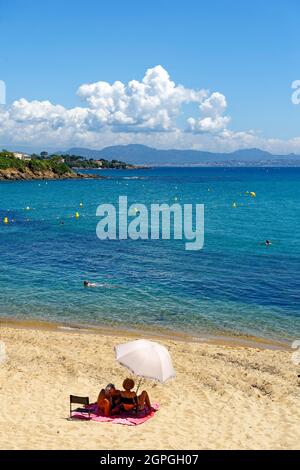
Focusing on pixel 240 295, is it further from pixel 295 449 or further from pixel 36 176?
pixel 36 176

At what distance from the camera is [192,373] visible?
18.0 meters

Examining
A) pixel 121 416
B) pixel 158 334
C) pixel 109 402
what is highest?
pixel 109 402

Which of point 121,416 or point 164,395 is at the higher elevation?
point 121,416

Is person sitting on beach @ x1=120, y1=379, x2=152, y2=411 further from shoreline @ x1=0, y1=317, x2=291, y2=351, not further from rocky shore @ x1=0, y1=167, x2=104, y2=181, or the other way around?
rocky shore @ x1=0, y1=167, x2=104, y2=181

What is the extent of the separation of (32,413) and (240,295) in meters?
17.8

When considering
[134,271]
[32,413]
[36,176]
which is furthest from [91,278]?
[36,176]

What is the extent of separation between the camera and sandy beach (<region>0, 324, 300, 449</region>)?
1278 cm

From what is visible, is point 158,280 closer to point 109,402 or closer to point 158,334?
point 158,334

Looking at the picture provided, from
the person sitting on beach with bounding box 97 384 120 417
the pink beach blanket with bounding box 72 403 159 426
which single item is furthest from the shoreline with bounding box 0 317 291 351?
the person sitting on beach with bounding box 97 384 120 417

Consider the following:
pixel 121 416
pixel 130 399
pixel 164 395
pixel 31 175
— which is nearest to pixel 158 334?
pixel 164 395

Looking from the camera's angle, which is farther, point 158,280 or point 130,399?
point 158,280

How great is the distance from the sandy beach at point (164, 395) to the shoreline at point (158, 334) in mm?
753

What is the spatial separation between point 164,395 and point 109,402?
8.45 feet

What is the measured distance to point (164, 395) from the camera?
16.3 metres
